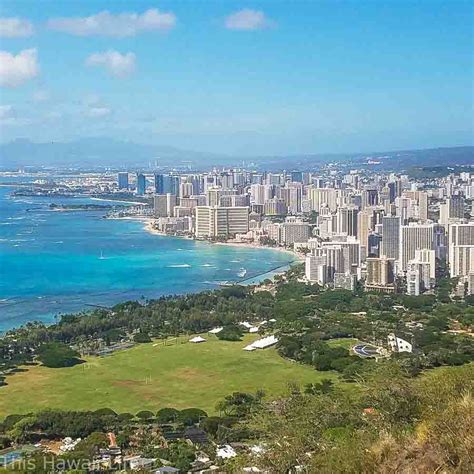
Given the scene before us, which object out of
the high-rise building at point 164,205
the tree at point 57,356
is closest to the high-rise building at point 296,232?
the high-rise building at point 164,205

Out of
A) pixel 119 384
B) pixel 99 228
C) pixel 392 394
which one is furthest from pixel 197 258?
pixel 392 394

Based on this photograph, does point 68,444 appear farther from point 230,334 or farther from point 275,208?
point 275,208

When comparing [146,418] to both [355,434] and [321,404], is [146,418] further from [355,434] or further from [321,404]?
[355,434]

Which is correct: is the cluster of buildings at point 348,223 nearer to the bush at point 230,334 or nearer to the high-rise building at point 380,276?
the high-rise building at point 380,276

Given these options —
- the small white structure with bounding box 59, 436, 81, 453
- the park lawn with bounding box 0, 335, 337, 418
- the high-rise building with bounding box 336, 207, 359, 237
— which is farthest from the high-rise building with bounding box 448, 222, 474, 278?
the small white structure with bounding box 59, 436, 81, 453

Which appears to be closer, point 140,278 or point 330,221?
point 140,278
